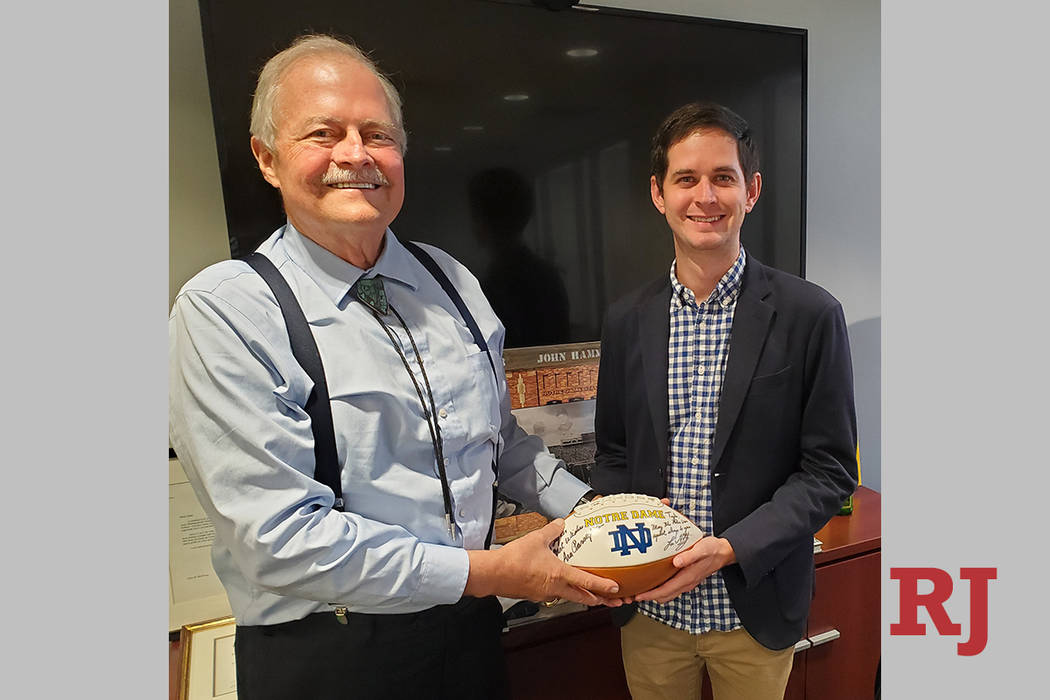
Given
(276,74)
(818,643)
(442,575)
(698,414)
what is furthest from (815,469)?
(276,74)

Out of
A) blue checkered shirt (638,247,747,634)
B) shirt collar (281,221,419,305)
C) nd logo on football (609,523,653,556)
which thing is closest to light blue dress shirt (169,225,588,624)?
shirt collar (281,221,419,305)

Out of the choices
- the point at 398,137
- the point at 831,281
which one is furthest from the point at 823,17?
the point at 398,137

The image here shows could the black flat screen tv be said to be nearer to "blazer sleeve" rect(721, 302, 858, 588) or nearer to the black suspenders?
the black suspenders

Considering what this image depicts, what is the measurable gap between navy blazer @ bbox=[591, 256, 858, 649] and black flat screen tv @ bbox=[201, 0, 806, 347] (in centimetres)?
48

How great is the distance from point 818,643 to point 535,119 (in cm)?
154

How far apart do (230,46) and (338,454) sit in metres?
0.87

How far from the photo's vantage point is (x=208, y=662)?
1.41 metres

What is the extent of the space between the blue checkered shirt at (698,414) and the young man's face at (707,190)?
10cm

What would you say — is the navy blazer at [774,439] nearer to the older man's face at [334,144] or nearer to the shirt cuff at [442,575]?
the shirt cuff at [442,575]

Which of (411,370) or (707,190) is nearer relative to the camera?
(411,370)

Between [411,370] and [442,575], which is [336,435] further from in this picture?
[442,575]

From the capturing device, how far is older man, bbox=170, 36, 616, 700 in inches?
35.4

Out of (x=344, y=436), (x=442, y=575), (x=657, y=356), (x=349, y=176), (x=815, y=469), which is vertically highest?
(x=349, y=176)
